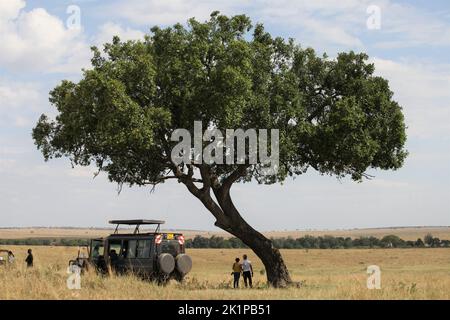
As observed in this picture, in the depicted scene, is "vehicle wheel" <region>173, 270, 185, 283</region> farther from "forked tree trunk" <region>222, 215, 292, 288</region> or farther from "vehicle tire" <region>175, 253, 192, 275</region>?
"forked tree trunk" <region>222, 215, 292, 288</region>

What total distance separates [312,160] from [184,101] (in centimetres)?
711

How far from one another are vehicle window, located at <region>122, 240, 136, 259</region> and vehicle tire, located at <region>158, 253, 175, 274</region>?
53.1 inches

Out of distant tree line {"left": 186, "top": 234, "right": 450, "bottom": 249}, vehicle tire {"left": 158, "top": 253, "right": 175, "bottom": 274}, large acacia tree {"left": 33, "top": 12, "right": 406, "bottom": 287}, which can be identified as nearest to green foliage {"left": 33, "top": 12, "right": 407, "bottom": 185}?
large acacia tree {"left": 33, "top": 12, "right": 406, "bottom": 287}

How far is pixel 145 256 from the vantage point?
26.1 m

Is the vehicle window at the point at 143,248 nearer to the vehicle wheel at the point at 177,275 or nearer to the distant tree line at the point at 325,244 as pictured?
the vehicle wheel at the point at 177,275

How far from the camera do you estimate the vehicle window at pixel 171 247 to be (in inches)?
1039

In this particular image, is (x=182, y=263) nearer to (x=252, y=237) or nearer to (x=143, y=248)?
(x=143, y=248)

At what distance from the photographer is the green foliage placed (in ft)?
89.4

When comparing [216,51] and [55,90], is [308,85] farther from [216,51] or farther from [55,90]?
[55,90]

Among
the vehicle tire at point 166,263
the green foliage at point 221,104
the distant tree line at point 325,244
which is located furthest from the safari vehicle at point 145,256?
the distant tree line at point 325,244

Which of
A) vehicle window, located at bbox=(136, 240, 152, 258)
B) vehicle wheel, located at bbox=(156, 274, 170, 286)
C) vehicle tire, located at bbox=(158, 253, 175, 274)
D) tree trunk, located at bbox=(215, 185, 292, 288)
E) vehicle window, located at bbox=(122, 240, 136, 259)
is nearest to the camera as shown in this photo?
vehicle tire, located at bbox=(158, 253, 175, 274)

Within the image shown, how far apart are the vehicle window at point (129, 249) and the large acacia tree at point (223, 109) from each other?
3.77 m

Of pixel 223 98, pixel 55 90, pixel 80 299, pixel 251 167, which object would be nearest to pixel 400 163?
pixel 251 167
